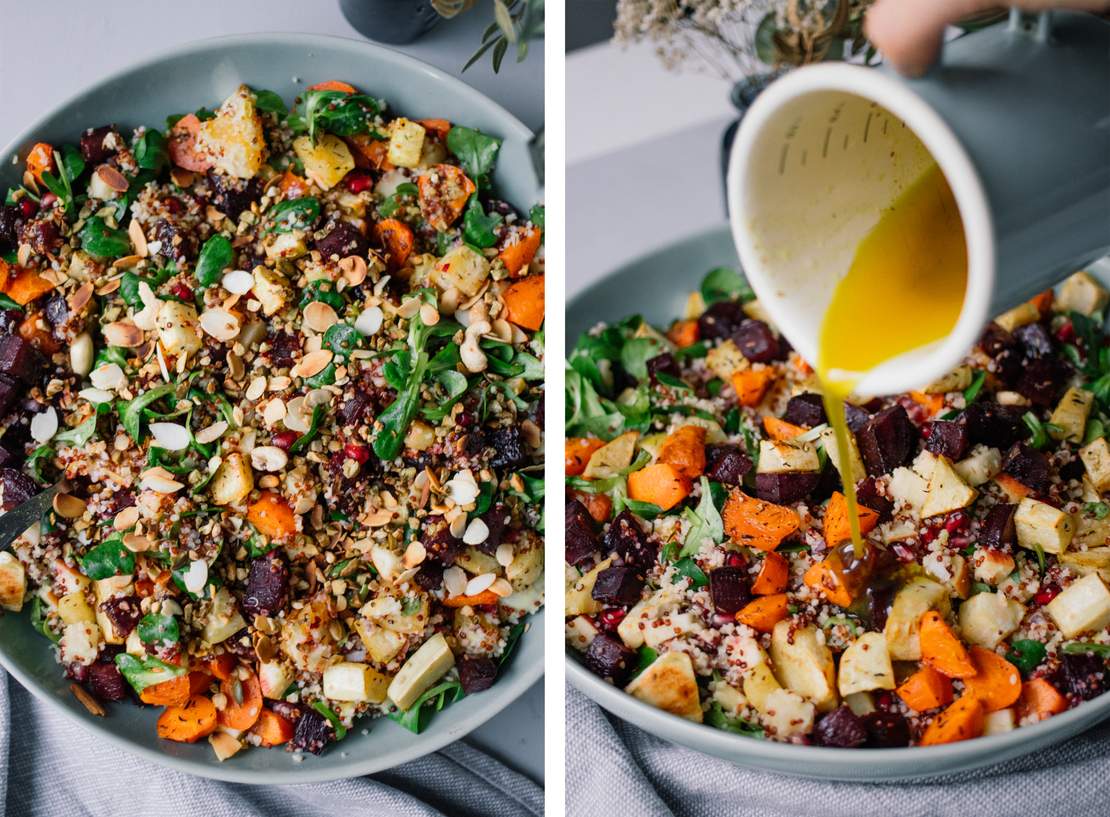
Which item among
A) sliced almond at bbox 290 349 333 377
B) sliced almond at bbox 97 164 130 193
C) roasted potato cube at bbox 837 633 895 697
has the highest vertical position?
sliced almond at bbox 97 164 130 193

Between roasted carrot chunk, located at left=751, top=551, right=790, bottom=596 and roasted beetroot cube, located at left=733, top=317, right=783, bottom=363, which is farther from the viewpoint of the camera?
roasted beetroot cube, located at left=733, top=317, right=783, bottom=363

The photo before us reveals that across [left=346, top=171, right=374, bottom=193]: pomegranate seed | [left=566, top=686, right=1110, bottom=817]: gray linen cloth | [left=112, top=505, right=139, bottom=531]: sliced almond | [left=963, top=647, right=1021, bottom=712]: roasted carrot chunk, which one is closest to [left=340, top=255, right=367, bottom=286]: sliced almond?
[left=346, top=171, right=374, bottom=193]: pomegranate seed

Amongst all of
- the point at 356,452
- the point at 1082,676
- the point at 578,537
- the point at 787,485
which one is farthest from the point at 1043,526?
the point at 356,452

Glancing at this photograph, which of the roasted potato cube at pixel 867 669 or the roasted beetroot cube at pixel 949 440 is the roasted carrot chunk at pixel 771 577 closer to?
the roasted potato cube at pixel 867 669

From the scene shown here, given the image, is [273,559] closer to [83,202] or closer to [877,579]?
[83,202]

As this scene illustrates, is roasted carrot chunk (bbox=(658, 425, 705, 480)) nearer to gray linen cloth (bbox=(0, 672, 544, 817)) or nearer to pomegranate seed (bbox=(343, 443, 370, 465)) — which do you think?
pomegranate seed (bbox=(343, 443, 370, 465))

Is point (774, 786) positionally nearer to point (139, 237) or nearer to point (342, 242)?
point (342, 242)

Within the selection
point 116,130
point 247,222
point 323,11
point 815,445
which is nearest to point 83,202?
point 116,130

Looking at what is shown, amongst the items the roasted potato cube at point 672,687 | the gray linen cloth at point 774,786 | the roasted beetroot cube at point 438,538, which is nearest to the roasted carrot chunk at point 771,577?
the roasted potato cube at point 672,687
